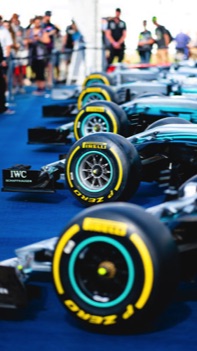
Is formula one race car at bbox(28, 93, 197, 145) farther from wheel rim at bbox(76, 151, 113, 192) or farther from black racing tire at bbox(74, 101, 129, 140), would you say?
wheel rim at bbox(76, 151, 113, 192)

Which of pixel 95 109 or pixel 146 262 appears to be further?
pixel 95 109

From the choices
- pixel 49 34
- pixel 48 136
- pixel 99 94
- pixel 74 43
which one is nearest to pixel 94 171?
pixel 48 136

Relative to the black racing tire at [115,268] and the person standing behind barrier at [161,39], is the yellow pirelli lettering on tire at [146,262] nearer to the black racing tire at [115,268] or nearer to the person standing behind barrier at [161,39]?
the black racing tire at [115,268]

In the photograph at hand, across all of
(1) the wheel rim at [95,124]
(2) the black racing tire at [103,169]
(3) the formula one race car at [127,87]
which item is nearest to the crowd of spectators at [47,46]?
(3) the formula one race car at [127,87]

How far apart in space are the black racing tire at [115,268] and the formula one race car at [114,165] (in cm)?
248

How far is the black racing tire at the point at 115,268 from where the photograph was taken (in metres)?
3.88

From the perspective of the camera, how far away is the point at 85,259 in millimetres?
4082

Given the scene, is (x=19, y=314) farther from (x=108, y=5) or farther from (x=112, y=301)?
(x=108, y=5)

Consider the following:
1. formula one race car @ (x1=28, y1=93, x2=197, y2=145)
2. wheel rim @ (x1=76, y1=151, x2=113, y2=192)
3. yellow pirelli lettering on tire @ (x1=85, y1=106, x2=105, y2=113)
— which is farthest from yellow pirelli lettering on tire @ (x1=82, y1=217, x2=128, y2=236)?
yellow pirelli lettering on tire @ (x1=85, y1=106, x2=105, y2=113)

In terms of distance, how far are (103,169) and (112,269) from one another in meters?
3.09

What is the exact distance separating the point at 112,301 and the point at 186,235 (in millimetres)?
710

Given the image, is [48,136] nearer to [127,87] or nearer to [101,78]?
[127,87]

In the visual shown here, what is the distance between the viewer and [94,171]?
7098 millimetres

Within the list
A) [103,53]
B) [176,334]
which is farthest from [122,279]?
[103,53]
